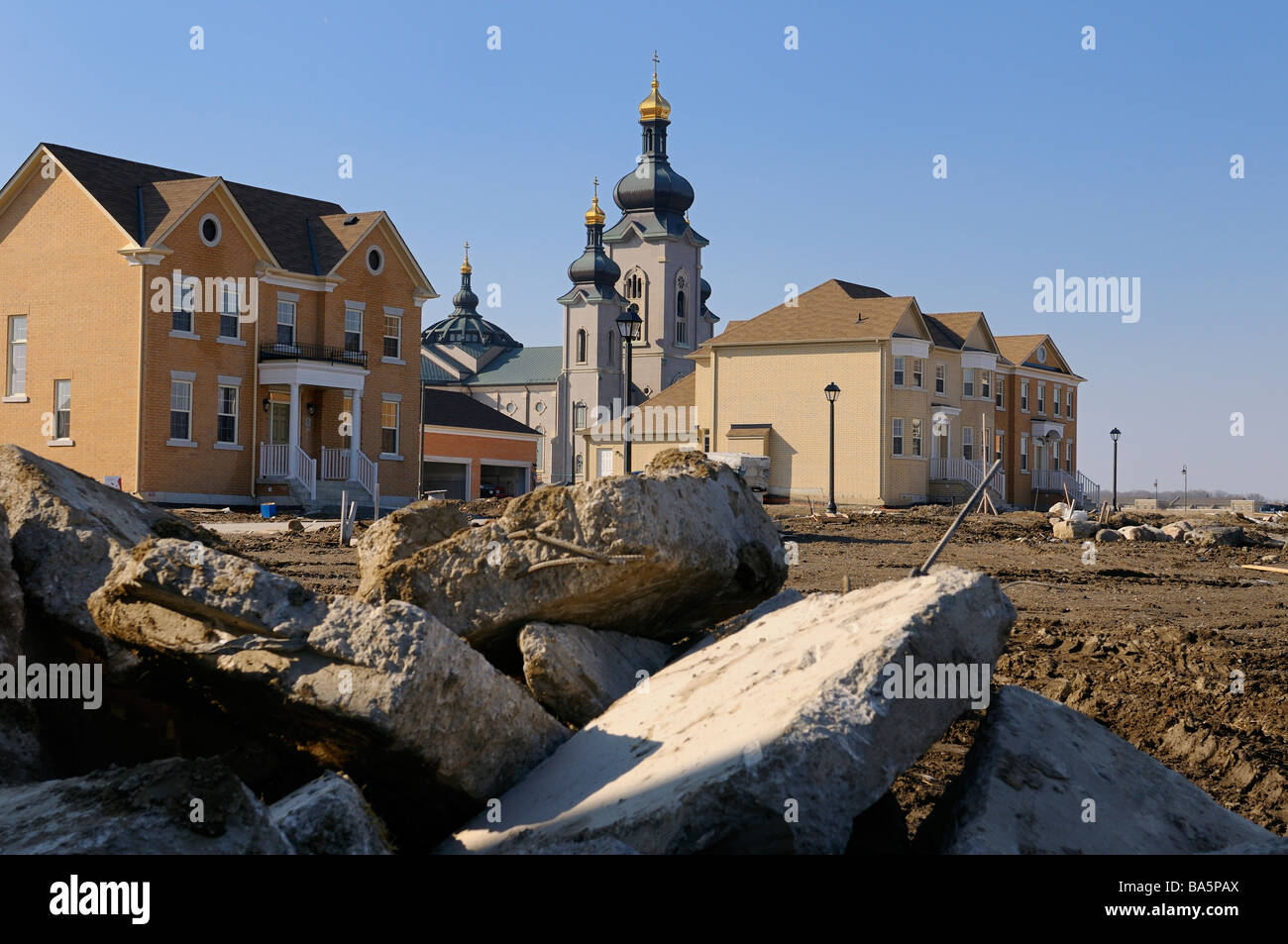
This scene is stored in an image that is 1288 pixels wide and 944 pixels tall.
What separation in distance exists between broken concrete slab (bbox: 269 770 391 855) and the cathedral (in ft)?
257

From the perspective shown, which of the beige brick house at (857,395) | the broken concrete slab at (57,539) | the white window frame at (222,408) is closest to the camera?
the broken concrete slab at (57,539)

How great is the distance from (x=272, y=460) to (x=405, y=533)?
28596 millimetres

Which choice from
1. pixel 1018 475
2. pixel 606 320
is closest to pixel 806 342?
pixel 1018 475

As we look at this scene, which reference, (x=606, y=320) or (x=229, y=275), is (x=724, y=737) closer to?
(x=229, y=275)

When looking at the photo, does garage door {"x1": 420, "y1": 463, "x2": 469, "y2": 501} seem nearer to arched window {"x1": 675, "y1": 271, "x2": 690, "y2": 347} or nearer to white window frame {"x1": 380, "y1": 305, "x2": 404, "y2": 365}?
white window frame {"x1": 380, "y1": 305, "x2": 404, "y2": 365}

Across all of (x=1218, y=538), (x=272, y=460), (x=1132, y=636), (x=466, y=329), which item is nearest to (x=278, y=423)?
(x=272, y=460)

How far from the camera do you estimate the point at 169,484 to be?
3114 cm

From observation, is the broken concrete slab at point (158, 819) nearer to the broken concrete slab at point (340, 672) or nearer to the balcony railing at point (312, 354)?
the broken concrete slab at point (340, 672)

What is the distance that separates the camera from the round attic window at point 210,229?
31.6 m

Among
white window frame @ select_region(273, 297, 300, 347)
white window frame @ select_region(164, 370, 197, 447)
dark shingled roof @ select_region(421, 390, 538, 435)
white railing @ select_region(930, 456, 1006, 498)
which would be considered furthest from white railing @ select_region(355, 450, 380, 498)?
white railing @ select_region(930, 456, 1006, 498)

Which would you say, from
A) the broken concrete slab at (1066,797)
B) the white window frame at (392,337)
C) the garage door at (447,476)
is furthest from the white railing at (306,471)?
the broken concrete slab at (1066,797)

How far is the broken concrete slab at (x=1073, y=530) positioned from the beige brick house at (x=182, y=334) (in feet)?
63.2

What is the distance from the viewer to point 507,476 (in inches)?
2288

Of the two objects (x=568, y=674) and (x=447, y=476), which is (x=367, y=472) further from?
(x=568, y=674)
